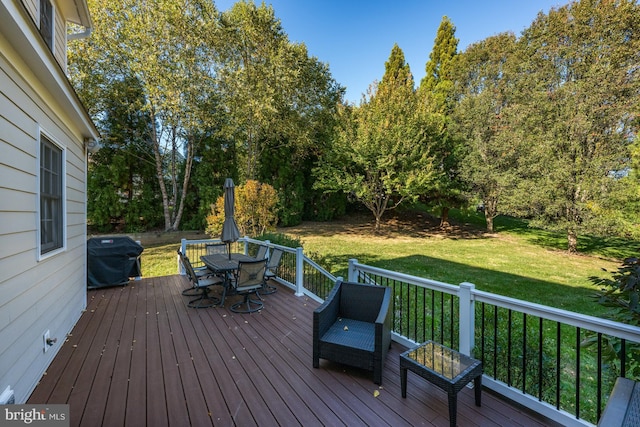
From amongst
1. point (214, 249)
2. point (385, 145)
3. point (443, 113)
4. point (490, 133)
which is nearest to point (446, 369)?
point (214, 249)

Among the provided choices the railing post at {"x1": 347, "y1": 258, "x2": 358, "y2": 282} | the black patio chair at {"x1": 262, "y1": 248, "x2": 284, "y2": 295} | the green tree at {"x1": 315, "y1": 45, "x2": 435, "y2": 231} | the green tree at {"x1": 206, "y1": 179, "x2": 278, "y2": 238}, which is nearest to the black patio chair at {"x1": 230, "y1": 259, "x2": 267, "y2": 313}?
the black patio chair at {"x1": 262, "y1": 248, "x2": 284, "y2": 295}

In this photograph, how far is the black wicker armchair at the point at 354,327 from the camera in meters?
2.66

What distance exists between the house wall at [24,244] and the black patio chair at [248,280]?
7.05ft

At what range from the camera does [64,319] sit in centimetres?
358

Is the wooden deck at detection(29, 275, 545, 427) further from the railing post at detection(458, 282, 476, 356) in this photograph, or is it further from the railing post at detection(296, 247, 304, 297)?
the railing post at detection(296, 247, 304, 297)

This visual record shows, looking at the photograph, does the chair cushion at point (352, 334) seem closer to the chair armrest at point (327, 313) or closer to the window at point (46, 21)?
the chair armrest at point (327, 313)

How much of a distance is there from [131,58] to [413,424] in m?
15.2

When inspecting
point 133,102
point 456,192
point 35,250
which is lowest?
point 35,250

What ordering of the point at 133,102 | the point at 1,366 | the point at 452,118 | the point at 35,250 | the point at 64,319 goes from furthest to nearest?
1. the point at 452,118
2. the point at 133,102
3. the point at 64,319
4. the point at 35,250
5. the point at 1,366

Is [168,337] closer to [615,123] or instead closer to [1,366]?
[1,366]

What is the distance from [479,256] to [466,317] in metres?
9.28

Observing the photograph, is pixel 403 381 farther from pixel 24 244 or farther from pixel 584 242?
pixel 584 242

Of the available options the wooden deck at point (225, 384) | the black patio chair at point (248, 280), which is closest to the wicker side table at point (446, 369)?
the wooden deck at point (225, 384)

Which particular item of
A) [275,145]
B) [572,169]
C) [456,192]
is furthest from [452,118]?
[275,145]
